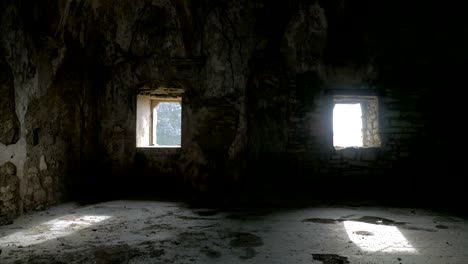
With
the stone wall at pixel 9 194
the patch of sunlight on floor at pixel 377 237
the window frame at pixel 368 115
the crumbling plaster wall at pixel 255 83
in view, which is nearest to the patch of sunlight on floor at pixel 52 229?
the stone wall at pixel 9 194

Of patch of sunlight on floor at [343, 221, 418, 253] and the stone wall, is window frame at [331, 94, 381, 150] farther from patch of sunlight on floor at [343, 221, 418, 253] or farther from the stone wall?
the stone wall

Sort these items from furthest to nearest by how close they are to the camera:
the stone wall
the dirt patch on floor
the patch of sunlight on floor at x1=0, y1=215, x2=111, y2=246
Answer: the stone wall
the patch of sunlight on floor at x1=0, y1=215, x2=111, y2=246
the dirt patch on floor

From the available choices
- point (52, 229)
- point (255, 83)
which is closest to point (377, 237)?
point (52, 229)

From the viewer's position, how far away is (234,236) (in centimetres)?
269

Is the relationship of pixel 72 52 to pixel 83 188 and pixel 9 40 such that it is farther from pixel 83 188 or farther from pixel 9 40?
pixel 83 188


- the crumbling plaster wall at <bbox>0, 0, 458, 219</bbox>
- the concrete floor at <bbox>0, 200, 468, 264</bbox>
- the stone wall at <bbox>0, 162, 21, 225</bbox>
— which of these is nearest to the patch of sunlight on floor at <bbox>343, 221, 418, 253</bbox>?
the concrete floor at <bbox>0, 200, 468, 264</bbox>

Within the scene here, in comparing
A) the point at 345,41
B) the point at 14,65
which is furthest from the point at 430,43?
the point at 14,65

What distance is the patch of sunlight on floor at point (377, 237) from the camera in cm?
236

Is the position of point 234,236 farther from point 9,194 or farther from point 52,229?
point 9,194

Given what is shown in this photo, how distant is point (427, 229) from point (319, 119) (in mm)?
2617

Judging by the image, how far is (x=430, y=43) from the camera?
17.3ft

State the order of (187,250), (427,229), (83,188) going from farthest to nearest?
1. (83,188)
2. (427,229)
3. (187,250)

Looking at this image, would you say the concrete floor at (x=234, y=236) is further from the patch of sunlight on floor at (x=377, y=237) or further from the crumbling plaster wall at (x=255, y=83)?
the crumbling plaster wall at (x=255, y=83)

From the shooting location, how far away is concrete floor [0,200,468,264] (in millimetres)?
2166
